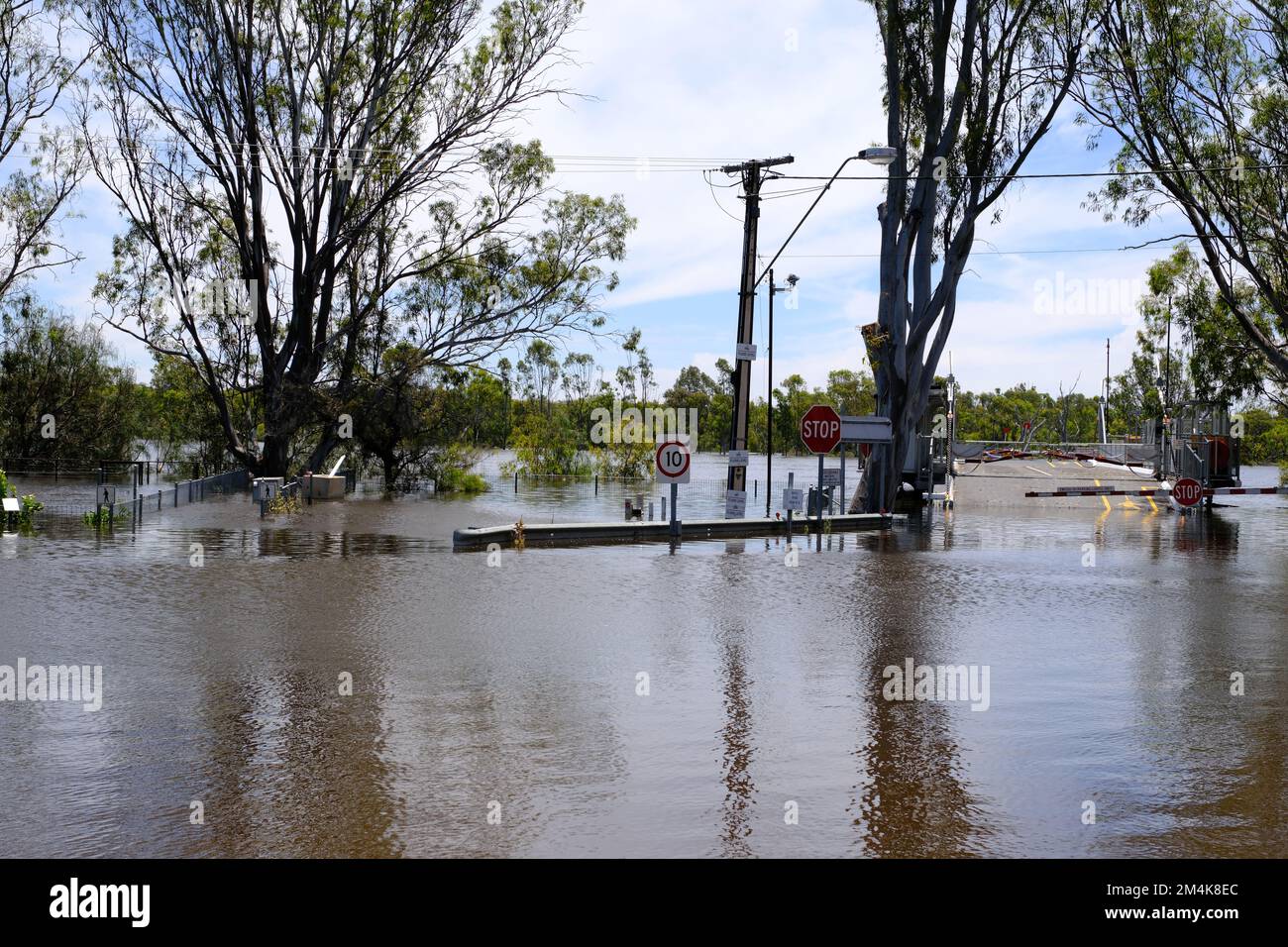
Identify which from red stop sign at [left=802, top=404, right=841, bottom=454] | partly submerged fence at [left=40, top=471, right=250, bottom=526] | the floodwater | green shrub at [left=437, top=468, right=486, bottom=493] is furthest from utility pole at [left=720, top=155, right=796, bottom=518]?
green shrub at [left=437, top=468, right=486, bottom=493]

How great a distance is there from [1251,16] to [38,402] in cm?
5215

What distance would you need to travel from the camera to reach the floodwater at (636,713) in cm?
583

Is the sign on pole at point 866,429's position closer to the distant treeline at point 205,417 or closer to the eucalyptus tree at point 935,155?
the eucalyptus tree at point 935,155

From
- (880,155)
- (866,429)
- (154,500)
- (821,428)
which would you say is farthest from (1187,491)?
(154,500)

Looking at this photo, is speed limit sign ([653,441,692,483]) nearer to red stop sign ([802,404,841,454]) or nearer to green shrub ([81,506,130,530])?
red stop sign ([802,404,841,454])

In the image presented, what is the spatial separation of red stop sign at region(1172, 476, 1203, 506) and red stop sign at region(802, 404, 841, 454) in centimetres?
1177

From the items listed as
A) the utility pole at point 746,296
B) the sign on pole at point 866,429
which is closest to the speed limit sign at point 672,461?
the utility pole at point 746,296

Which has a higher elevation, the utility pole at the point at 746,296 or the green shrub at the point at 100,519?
the utility pole at the point at 746,296

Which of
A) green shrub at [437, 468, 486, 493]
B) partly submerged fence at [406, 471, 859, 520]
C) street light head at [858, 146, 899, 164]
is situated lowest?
partly submerged fence at [406, 471, 859, 520]

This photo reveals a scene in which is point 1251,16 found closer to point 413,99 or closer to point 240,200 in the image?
point 413,99

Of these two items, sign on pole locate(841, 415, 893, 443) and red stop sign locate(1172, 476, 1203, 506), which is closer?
sign on pole locate(841, 415, 893, 443)

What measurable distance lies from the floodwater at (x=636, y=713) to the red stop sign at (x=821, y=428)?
7.36m

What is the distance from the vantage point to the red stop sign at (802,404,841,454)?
24.6 meters
